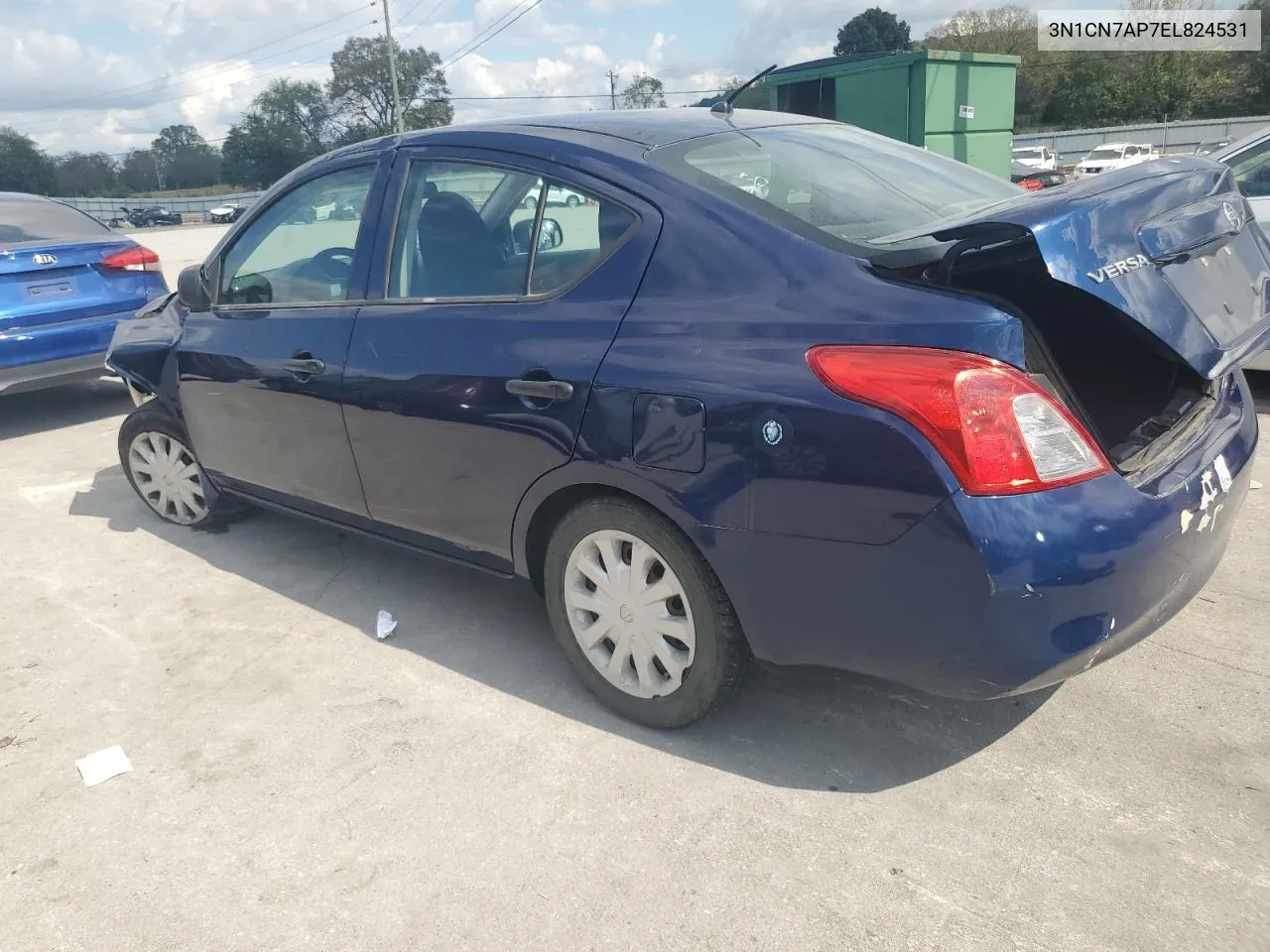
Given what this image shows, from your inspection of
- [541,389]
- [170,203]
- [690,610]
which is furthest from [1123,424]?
[170,203]

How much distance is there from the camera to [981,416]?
6.85 ft

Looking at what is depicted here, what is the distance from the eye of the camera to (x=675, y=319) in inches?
99.9

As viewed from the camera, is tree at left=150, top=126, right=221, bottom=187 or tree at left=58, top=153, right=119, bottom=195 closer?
tree at left=58, top=153, right=119, bottom=195

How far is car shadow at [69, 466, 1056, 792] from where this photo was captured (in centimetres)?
272

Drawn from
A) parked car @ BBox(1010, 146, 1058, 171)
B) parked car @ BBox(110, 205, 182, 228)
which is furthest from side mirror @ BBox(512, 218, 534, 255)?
parked car @ BBox(110, 205, 182, 228)

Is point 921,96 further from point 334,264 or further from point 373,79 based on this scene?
point 373,79

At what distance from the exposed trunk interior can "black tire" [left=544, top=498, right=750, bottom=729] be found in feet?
3.05

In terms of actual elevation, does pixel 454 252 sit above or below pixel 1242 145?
below

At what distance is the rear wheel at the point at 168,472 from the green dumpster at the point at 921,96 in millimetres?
9558

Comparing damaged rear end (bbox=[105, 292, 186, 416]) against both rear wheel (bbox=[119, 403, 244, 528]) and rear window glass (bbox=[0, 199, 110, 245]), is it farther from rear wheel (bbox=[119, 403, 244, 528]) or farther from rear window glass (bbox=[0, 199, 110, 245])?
rear window glass (bbox=[0, 199, 110, 245])

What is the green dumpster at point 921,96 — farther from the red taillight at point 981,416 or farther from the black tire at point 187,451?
the red taillight at point 981,416

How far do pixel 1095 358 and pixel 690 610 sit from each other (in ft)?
4.66

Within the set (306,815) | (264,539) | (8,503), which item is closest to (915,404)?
(306,815)

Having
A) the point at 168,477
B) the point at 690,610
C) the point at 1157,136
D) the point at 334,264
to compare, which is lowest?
the point at 168,477
